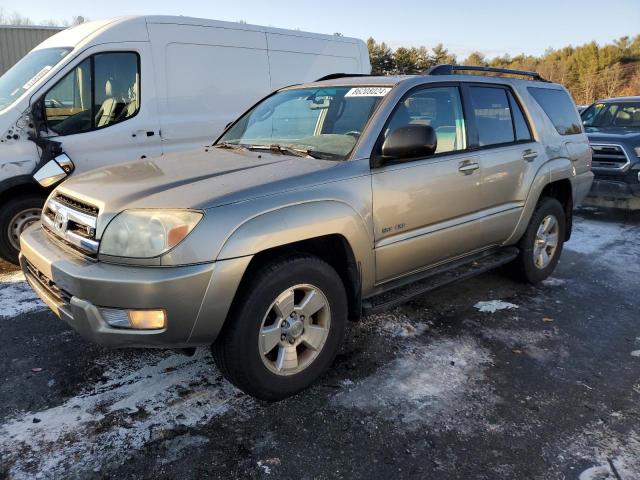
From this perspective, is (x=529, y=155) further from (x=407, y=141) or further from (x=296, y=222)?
(x=296, y=222)

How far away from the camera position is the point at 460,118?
3885 mm

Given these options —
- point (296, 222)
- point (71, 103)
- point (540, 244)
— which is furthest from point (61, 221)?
point (540, 244)

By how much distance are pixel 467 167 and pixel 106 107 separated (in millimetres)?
3833

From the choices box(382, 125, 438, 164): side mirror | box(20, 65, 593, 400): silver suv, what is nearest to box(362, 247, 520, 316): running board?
box(20, 65, 593, 400): silver suv

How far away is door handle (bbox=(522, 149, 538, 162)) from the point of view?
14.2 ft

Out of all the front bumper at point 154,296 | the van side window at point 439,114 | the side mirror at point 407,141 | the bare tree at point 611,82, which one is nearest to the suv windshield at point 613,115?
the van side window at point 439,114

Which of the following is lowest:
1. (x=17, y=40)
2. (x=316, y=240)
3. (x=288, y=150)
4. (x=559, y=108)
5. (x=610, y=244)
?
(x=610, y=244)

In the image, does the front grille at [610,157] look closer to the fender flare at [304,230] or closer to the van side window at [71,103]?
the fender flare at [304,230]

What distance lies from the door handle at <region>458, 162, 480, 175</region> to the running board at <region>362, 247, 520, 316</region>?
0.70 metres

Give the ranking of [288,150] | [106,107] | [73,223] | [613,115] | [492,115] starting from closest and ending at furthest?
[73,223] → [288,150] → [492,115] → [106,107] → [613,115]

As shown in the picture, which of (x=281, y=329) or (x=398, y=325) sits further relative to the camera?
(x=398, y=325)

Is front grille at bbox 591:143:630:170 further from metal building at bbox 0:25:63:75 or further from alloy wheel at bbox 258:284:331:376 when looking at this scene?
metal building at bbox 0:25:63:75

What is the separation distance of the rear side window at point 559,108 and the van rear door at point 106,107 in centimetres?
399

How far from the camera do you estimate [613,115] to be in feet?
29.3
